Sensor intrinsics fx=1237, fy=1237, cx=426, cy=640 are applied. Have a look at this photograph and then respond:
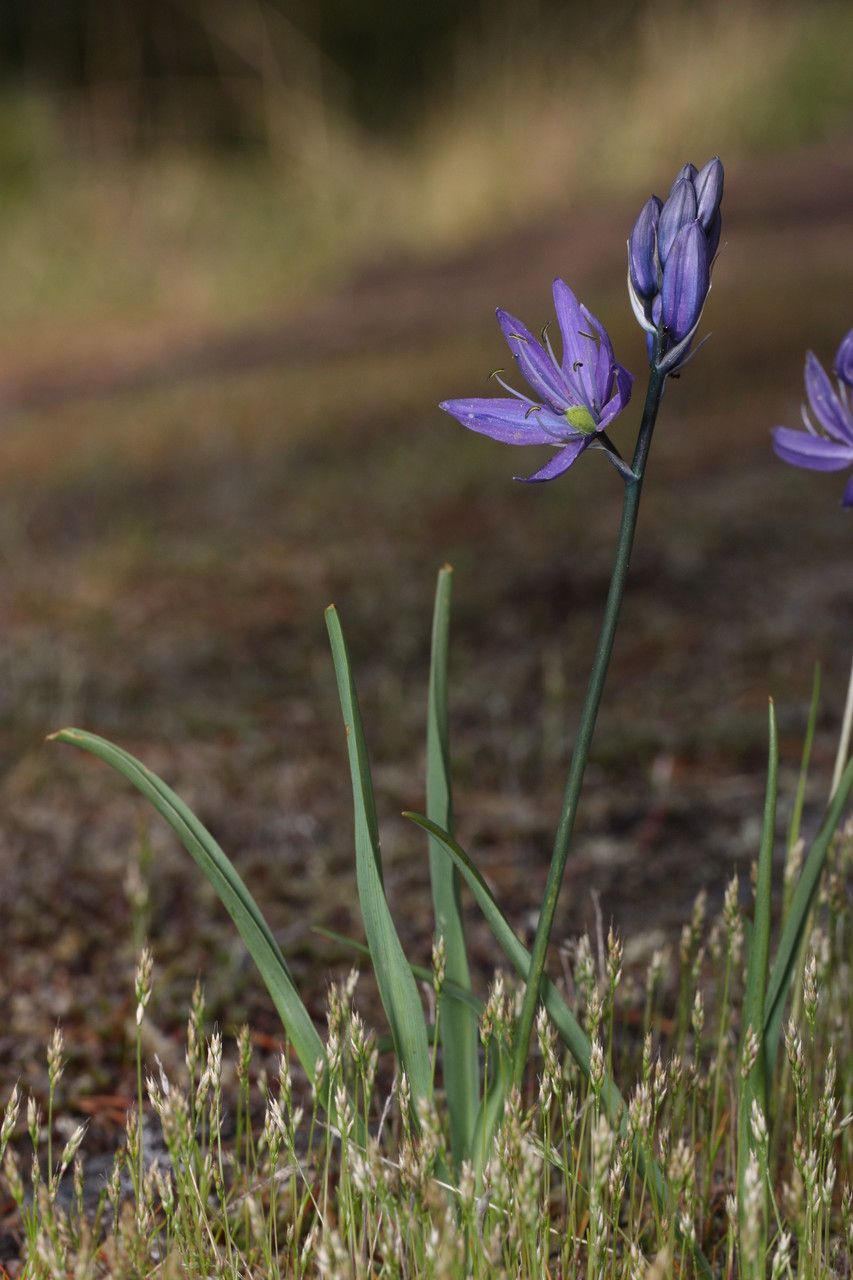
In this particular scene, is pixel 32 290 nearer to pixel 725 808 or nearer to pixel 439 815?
pixel 725 808

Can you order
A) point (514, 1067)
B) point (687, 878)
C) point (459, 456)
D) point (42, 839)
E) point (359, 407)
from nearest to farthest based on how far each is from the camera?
point (514, 1067), point (687, 878), point (42, 839), point (459, 456), point (359, 407)

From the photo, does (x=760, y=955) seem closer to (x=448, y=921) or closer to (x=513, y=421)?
(x=448, y=921)

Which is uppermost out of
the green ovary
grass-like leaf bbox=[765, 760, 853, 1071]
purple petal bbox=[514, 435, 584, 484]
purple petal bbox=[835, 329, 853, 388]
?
purple petal bbox=[835, 329, 853, 388]

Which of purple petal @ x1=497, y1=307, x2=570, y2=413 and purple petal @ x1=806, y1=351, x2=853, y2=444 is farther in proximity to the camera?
purple petal @ x1=806, y1=351, x2=853, y2=444

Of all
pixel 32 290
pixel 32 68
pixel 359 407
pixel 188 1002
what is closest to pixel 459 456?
pixel 359 407


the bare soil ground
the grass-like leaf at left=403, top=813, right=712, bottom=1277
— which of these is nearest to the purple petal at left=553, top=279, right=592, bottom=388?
the grass-like leaf at left=403, top=813, right=712, bottom=1277

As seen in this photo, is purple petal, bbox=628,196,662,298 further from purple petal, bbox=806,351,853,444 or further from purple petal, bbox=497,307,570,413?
purple petal, bbox=806,351,853,444
